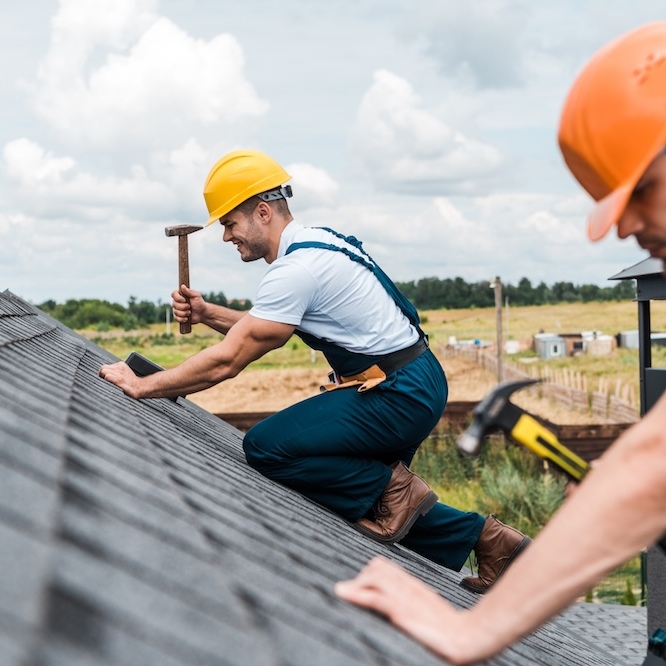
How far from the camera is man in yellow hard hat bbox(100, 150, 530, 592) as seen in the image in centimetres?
434

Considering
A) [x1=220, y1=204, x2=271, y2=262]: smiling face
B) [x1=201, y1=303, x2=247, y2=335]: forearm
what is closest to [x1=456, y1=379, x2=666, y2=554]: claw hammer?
[x1=220, y1=204, x2=271, y2=262]: smiling face

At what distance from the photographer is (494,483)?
65.9 ft

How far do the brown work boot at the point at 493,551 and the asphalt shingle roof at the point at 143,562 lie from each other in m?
1.53

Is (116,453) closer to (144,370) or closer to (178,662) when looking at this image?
(178,662)

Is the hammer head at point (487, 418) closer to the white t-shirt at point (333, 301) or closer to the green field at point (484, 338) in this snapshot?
the white t-shirt at point (333, 301)

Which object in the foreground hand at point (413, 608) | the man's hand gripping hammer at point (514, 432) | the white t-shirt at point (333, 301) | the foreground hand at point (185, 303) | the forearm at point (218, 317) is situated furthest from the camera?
the forearm at point (218, 317)

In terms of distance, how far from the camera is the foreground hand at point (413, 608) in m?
1.87

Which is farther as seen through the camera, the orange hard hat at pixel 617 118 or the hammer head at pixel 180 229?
the hammer head at pixel 180 229

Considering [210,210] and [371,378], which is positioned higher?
[210,210]

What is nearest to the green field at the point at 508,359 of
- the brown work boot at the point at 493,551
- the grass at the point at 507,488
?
the grass at the point at 507,488

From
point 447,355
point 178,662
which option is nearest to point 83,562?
point 178,662

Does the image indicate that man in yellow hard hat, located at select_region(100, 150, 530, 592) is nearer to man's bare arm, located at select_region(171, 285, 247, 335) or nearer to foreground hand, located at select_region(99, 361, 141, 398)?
foreground hand, located at select_region(99, 361, 141, 398)

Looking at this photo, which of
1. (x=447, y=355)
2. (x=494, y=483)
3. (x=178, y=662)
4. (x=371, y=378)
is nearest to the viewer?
(x=178, y=662)

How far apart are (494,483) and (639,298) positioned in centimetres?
1223
